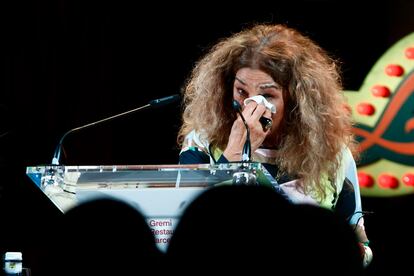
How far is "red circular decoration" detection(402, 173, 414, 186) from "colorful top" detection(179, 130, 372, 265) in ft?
5.25

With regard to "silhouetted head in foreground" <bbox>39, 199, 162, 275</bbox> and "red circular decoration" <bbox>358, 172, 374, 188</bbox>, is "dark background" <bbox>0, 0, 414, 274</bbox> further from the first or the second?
"silhouetted head in foreground" <bbox>39, 199, 162, 275</bbox>

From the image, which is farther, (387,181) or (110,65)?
(110,65)

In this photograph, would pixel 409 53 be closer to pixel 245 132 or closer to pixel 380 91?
pixel 380 91

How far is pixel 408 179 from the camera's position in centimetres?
523

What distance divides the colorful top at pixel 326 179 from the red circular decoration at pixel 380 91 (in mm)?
1754

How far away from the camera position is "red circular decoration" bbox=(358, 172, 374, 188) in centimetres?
532

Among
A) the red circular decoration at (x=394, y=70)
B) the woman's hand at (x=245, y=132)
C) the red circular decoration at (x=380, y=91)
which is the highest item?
the red circular decoration at (x=394, y=70)

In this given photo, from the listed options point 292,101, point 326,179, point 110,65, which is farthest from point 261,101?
point 110,65

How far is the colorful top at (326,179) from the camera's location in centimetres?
348

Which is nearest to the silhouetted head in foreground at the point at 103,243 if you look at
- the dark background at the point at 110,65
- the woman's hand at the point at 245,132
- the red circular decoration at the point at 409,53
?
the woman's hand at the point at 245,132

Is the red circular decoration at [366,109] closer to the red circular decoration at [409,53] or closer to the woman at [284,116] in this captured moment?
the red circular decoration at [409,53]

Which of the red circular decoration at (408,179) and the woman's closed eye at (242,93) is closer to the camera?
the woman's closed eye at (242,93)

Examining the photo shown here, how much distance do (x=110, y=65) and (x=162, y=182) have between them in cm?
292

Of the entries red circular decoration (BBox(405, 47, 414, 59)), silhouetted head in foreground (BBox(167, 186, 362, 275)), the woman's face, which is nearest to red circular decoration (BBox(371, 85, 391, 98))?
red circular decoration (BBox(405, 47, 414, 59))
